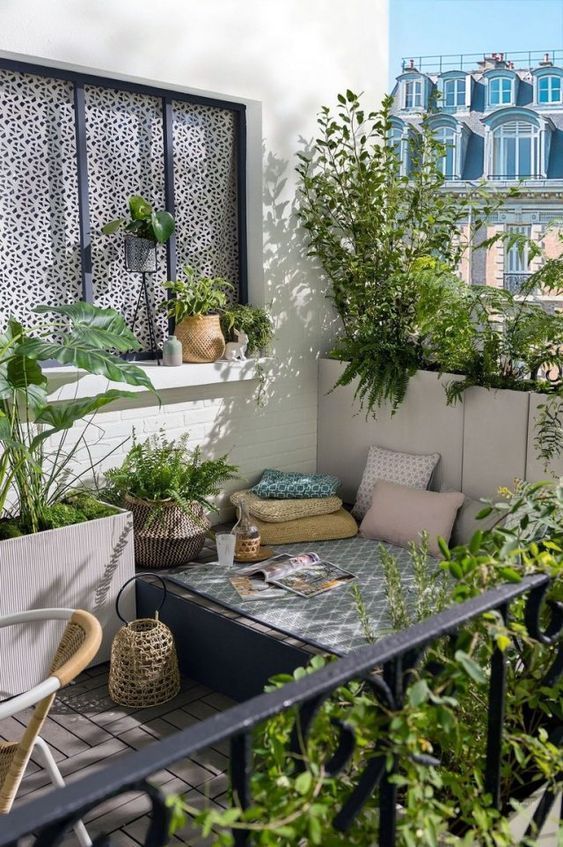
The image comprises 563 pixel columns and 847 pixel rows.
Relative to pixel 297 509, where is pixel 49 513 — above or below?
above

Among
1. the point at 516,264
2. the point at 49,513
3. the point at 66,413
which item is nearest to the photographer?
the point at 66,413

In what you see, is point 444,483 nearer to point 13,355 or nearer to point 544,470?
point 544,470

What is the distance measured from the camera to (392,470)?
4.95m

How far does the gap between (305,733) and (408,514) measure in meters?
3.61

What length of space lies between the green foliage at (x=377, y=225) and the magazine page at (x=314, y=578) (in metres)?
1.04

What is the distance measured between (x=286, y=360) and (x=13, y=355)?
2.05 m

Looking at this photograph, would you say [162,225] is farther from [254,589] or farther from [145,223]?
[254,589]

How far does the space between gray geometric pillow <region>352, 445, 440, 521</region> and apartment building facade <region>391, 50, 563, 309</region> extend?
39.8 inches

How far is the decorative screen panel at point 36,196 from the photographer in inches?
167

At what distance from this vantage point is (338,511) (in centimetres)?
489

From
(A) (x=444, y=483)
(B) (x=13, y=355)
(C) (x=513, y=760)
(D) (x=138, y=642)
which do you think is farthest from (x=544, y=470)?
(C) (x=513, y=760)

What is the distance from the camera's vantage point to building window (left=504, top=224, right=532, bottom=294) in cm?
451

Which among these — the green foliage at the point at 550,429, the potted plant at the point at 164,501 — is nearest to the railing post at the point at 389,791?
the potted plant at the point at 164,501

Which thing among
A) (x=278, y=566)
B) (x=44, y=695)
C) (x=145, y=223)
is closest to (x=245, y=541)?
(x=278, y=566)
